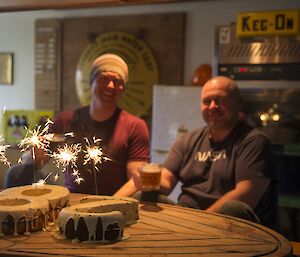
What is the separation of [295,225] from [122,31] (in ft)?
8.55

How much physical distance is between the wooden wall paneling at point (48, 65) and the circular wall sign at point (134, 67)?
0.54 metres

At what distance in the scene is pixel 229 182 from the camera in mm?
2680

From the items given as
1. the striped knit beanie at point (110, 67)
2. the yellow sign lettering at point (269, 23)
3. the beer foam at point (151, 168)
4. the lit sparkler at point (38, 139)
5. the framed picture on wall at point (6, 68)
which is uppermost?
the yellow sign lettering at point (269, 23)

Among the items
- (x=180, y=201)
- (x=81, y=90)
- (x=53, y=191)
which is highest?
(x=81, y=90)

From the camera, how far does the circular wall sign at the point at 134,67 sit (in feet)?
16.6

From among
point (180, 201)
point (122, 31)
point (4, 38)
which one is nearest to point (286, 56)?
point (180, 201)

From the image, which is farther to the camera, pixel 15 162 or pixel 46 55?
pixel 46 55

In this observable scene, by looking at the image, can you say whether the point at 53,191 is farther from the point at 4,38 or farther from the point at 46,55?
the point at 4,38

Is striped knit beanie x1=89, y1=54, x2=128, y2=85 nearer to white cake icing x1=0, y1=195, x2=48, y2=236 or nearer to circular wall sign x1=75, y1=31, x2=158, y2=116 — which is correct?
white cake icing x1=0, y1=195, x2=48, y2=236

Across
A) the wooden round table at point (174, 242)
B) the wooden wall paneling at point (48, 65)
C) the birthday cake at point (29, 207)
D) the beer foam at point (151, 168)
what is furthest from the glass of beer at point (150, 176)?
the wooden wall paneling at point (48, 65)

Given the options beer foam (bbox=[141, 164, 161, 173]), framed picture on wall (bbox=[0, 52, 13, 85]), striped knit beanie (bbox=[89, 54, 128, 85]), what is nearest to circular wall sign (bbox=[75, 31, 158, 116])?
framed picture on wall (bbox=[0, 52, 13, 85])

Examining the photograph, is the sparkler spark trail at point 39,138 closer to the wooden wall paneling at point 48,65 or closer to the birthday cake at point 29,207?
the birthday cake at point 29,207

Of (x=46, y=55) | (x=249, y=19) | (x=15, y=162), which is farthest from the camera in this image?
(x=46, y=55)

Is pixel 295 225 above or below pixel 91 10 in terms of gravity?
below
